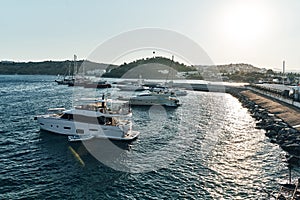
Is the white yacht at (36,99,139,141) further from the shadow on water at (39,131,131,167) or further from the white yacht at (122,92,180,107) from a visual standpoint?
the white yacht at (122,92,180,107)

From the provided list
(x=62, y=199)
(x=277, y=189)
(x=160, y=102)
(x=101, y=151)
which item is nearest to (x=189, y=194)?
(x=277, y=189)

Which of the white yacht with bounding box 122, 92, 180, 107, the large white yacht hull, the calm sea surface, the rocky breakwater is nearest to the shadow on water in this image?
the calm sea surface

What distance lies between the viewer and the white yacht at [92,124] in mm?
27609

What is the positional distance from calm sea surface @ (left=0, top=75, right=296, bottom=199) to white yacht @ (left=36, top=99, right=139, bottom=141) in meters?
0.94

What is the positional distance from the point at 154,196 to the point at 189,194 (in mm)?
2132

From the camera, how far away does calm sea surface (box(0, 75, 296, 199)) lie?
16984 millimetres

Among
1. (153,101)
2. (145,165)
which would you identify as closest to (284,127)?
(145,165)

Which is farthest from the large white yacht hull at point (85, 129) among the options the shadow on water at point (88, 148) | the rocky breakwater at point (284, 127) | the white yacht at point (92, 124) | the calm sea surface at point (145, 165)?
the rocky breakwater at point (284, 127)

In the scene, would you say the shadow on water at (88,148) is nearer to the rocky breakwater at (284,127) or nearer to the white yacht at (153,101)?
the rocky breakwater at (284,127)

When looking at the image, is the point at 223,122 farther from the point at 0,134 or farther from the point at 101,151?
the point at 0,134

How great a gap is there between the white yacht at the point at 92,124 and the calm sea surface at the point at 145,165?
3.10 ft

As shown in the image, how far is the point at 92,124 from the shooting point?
2797 cm

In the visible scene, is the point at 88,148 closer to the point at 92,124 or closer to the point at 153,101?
the point at 92,124

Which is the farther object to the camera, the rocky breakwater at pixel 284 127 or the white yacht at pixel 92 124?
the white yacht at pixel 92 124
